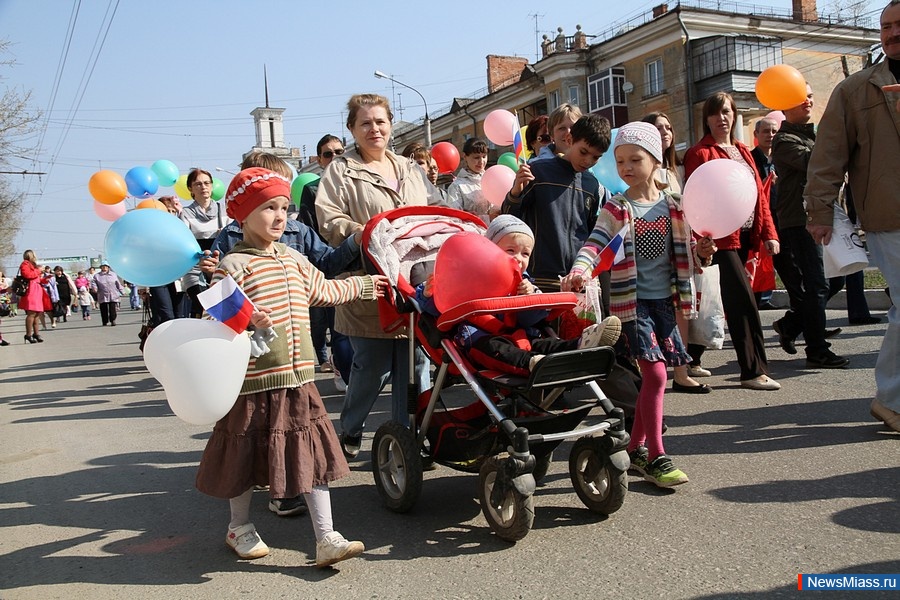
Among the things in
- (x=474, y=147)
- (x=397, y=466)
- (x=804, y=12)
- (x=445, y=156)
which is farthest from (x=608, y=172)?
(x=804, y=12)

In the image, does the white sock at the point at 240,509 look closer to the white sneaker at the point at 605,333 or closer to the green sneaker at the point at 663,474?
the white sneaker at the point at 605,333

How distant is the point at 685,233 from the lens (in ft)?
13.5

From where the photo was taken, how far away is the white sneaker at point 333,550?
318cm

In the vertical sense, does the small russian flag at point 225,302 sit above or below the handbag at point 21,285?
below

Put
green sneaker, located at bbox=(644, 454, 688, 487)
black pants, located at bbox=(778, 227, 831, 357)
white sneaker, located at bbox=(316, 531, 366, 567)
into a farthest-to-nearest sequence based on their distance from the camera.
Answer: black pants, located at bbox=(778, 227, 831, 357), green sneaker, located at bbox=(644, 454, 688, 487), white sneaker, located at bbox=(316, 531, 366, 567)

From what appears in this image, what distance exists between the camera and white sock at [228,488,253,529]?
3426 mm

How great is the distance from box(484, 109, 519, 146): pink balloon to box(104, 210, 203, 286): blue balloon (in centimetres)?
352

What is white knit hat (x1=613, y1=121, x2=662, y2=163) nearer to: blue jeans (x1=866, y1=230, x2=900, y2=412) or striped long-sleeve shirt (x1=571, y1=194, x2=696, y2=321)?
striped long-sleeve shirt (x1=571, y1=194, x2=696, y2=321)

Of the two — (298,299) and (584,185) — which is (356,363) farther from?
(584,185)

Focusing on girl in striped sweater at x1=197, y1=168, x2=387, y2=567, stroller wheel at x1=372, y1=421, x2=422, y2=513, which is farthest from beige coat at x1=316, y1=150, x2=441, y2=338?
girl in striped sweater at x1=197, y1=168, x2=387, y2=567

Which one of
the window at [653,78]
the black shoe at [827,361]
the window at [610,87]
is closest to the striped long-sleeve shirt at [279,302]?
the black shoe at [827,361]

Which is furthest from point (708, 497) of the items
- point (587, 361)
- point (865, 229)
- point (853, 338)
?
point (853, 338)

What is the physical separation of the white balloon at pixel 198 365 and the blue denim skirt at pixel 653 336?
6.40 ft

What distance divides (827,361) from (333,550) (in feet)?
15.9
